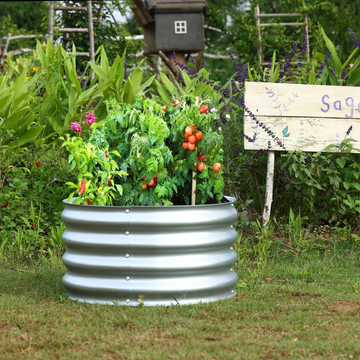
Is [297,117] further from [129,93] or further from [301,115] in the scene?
[129,93]

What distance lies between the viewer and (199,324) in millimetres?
2971

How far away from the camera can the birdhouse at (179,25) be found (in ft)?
40.8

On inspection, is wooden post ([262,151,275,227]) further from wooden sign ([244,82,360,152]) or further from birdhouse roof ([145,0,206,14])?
birdhouse roof ([145,0,206,14])

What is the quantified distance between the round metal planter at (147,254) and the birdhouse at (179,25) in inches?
376

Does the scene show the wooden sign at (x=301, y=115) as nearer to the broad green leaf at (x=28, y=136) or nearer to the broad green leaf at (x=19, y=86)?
the broad green leaf at (x=28, y=136)

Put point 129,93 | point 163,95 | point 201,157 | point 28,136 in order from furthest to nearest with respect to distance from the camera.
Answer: point 163,95 < point 129,93 < point 28,136 < point 201,157

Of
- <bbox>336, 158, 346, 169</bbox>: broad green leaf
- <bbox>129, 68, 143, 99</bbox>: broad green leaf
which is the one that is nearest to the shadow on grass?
<bbox>129, 68, 143, 99</bbox>: broad green leaf

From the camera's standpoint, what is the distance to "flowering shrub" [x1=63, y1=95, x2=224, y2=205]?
3.46 meters

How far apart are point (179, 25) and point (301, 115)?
810cm

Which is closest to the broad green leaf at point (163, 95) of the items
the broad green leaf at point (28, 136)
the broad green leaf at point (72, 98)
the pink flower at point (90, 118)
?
the broad green leaf at point (72, 98)

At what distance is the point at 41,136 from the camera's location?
532cm

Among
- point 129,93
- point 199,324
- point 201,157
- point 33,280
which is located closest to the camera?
point 199,324

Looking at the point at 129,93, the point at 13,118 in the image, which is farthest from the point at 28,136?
the point at 129,93

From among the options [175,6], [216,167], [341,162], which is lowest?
[341,162]
